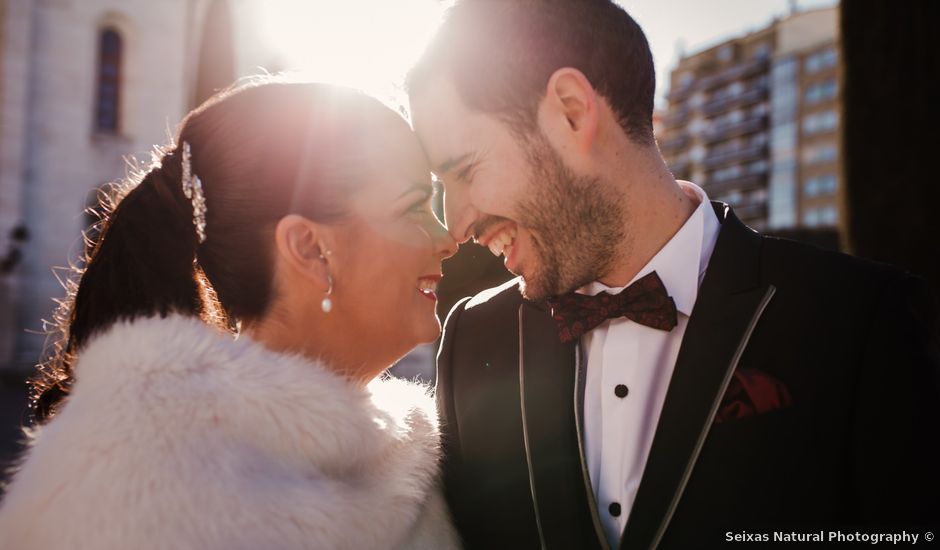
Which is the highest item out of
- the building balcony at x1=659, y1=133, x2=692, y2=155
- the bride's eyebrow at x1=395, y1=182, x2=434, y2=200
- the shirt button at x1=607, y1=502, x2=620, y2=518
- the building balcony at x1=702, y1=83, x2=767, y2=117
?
the bride's eyebrow at x1=395, y1=182, x2=434, y2=200

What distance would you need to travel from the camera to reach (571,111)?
2498 mm

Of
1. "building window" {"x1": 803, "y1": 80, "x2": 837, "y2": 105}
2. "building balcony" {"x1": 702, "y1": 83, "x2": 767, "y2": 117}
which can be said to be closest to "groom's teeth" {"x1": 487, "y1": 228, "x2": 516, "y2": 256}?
"building window" {"x1": 803, "y1": 80, "x2": 837, "y2": 105}

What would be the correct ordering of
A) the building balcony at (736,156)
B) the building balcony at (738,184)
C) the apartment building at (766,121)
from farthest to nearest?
1. the building balcony at (736,156)
2. the building balcony at (738,184)
3. the apartment building at (766,121)

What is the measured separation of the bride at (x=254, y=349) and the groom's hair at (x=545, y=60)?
11.9 inches

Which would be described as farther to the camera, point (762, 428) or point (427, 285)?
point (427, 285)

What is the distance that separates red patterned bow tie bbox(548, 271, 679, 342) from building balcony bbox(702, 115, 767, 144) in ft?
280

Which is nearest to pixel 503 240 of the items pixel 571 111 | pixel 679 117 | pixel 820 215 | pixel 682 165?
pixel 571 111

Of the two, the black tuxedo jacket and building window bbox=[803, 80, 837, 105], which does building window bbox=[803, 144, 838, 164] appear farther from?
the black tuxedo jacket

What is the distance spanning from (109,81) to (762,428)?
67.5 ft

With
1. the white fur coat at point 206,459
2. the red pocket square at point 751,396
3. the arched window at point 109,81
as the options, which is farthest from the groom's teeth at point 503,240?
the arched window at point 109,81

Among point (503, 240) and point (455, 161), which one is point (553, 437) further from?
point (455, 161)

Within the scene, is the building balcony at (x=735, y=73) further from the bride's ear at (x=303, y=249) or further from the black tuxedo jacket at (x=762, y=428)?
the bride's ear at (x=303, y=249)

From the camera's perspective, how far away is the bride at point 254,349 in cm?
170

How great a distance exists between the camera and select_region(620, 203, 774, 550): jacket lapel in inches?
80.8
